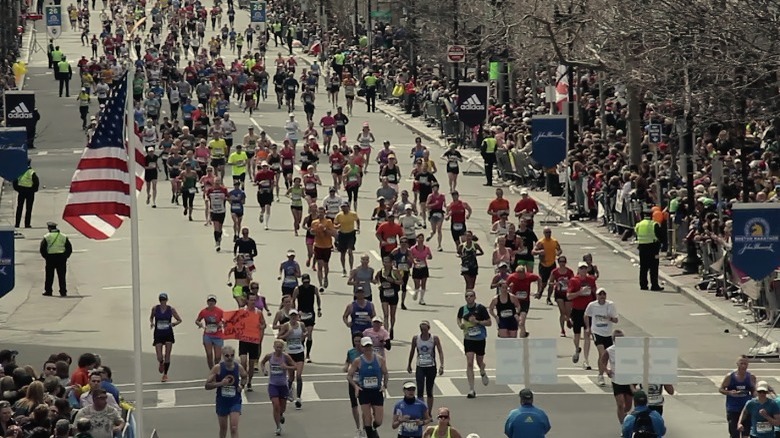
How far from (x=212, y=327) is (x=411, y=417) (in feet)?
22.2

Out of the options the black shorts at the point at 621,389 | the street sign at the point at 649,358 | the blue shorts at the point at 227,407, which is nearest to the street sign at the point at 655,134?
the black shorts at the point at 621,389

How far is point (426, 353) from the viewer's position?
2830 cm

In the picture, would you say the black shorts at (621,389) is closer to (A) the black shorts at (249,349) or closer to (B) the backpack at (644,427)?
(B) the backpack at (644,427)

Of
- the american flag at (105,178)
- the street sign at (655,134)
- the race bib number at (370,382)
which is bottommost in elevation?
→ the race bib number at (370,382)

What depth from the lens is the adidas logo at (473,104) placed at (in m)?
57.2

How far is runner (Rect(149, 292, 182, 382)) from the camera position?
3128 cm

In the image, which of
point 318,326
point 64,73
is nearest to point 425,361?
point 318,326

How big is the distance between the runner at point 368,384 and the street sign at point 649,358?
359 centimetres

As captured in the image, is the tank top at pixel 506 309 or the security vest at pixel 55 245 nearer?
the tank top at pixel 506 309

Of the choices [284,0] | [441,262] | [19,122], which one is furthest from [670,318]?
[284,0]

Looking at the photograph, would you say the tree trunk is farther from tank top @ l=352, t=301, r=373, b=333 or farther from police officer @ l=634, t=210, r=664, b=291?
tank top @ l=352, t=301, r=373, b=333

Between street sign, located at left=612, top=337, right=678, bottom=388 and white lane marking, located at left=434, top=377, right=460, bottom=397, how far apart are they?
5737mm

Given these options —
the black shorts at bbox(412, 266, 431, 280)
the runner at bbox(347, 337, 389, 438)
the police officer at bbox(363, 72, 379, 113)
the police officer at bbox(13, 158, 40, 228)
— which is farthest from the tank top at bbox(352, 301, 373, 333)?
the police officer at bbox(363, 72, 379, 113)

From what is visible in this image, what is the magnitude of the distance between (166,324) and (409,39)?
1919 inches
